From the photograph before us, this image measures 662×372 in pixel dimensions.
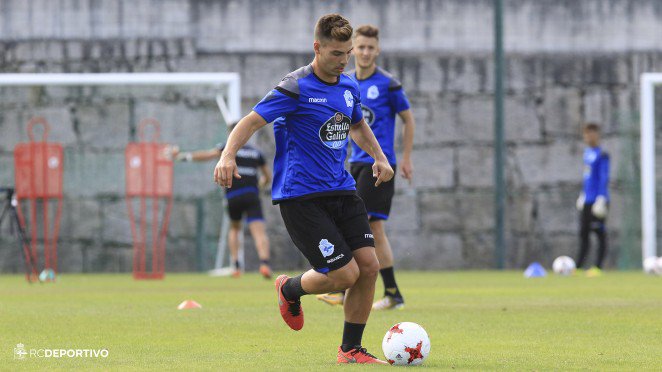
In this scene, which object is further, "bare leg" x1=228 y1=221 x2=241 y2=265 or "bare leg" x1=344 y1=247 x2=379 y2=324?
"bare leg" x1=228 y1=221 x2=241 y2=265

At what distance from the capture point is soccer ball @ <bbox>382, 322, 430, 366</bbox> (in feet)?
23.1

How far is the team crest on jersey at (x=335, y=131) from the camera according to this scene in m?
7.42

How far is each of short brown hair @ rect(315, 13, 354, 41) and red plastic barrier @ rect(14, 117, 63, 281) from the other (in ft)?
40.9

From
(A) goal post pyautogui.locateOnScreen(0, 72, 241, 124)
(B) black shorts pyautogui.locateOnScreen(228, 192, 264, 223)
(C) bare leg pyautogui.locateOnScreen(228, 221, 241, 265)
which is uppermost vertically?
(A) goal post pyautogui.locateOnScreen(0, 72, 241, 124)

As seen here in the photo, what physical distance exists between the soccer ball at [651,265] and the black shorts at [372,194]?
27.7 feet

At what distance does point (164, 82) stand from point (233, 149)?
1262cm

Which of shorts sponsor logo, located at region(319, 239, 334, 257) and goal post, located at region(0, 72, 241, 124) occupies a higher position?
goal post, located at region(0, 72, 241, 124)

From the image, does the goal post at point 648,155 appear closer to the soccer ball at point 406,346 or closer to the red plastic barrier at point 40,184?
the red plastic barrier at point 40,184

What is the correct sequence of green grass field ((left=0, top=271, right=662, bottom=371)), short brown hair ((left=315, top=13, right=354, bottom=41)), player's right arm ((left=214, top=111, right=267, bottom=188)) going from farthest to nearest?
1. green grass field ((left=0, top=271, right=662, bottom=371))
2. short brown hair ((left=315, top=13, right=354, bottom=41))
3. player's right arm ((left=214, top=111, right=267, bottom=188))

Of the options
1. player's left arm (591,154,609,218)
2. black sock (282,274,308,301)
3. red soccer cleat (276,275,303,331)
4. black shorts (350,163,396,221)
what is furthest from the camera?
player's left arm (591,154,609,218)

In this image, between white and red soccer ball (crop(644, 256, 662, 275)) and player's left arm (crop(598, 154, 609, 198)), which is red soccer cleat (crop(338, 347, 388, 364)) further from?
player's left arm (crop(598, 154, 609, 198))

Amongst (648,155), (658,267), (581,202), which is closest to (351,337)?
(658,267)

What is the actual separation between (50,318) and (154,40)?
10357 millimetres

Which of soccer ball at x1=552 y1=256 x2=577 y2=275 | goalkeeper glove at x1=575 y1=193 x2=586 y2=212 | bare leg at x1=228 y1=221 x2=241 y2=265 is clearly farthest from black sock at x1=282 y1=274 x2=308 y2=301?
goalkeeper glove at x1=575 y1=193 x2=586 y2=212
